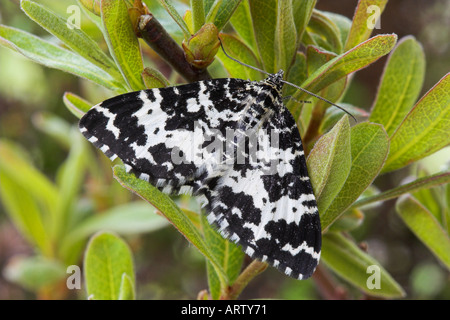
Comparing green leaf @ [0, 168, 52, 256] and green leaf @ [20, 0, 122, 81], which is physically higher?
green leaf @ [0, 168, 52, 256]

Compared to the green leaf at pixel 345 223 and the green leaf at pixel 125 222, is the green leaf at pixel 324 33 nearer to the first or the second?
the green leaf at pixel 345 223

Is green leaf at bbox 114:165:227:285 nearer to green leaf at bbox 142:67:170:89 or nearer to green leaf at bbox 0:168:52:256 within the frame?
green leaf at bbox 142:67:170:89

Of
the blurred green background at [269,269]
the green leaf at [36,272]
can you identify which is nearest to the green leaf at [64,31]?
the green leaf at [36,272]

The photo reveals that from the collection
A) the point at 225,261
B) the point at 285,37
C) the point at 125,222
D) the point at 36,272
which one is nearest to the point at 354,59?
the point at 285,37

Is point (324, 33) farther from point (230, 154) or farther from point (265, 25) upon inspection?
point (230, 154)

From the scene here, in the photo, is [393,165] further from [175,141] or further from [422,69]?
[175,141]

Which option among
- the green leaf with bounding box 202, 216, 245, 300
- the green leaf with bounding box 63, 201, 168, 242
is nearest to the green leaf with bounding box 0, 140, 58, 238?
the green leaf with bounding box 63, 201, 168, 242
